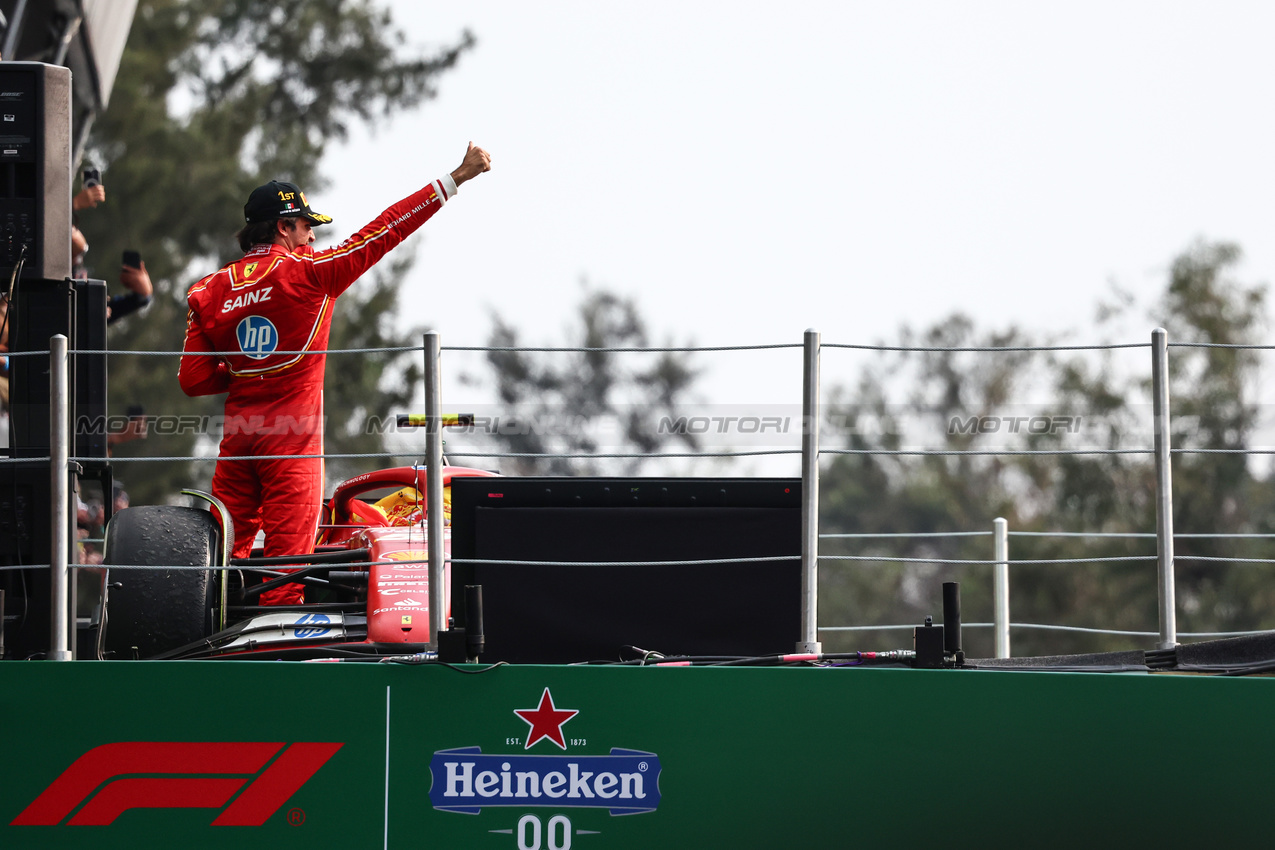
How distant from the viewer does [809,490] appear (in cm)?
390

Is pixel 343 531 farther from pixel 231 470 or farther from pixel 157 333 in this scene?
pixel 157 333

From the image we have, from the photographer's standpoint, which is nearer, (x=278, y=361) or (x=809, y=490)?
(x=809, y=490)

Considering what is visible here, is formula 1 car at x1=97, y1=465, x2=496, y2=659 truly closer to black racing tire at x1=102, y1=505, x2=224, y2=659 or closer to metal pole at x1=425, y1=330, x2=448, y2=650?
black racing tire at x1=102, y1=505, x2=224, y2=659

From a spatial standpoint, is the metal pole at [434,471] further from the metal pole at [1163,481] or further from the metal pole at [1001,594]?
the metal pole at [1001,594]

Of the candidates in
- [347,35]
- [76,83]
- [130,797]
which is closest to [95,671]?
[130,797]

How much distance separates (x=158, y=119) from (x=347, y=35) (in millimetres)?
4095

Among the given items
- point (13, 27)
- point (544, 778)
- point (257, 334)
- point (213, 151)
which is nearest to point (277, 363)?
point (257, 334)

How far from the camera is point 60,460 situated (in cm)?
381

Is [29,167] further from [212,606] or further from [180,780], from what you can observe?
[180,780]

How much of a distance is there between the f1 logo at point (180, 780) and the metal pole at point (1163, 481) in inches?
97.0

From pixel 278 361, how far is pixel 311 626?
1031mm

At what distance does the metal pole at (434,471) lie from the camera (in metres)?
3.78

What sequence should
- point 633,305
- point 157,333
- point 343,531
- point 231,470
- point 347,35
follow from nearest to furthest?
point 231,470
point 343,531
point 157,333
point 347,35
point 633,305

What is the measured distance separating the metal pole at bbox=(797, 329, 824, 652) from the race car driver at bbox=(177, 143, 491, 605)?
1497 mm
